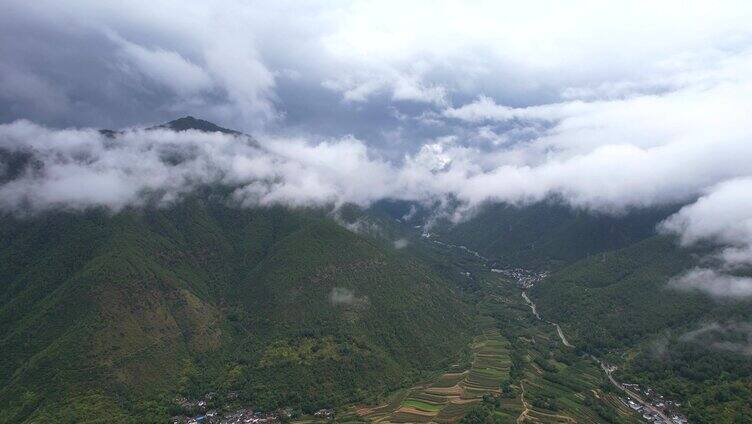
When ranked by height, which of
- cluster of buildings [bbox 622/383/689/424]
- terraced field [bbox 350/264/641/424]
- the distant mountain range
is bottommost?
cluster of buildings [bbox 622/383/689/424]

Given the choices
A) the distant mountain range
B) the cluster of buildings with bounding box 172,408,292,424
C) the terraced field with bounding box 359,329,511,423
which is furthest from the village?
the terraced field with bounding box 359,329,511,423

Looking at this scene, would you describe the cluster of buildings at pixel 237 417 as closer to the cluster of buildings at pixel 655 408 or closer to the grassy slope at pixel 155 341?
the grassy slope at pixel 155 341

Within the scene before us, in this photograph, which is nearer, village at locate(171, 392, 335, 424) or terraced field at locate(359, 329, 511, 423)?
village at locate(171, 392, 335, 424)

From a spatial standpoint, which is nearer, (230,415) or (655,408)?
(230,415)

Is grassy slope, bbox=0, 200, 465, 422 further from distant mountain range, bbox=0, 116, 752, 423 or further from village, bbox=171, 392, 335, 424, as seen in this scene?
village, bbox=171, 392, 335, 424

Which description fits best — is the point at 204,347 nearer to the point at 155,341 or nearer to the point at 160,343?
the point at 160,343

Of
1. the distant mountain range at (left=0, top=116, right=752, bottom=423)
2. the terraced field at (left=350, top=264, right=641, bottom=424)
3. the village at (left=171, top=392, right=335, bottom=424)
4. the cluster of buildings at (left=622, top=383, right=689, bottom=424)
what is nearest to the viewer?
the village at (left=171, top=392, right=335, bottom=424)

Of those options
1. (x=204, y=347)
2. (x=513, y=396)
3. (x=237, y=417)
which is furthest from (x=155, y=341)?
(x=513, y=396)

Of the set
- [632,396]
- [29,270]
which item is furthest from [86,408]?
[632,396]

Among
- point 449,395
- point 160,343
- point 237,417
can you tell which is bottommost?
point 449,395

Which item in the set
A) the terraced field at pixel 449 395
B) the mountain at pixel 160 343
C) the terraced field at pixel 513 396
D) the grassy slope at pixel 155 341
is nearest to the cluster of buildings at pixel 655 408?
the terraced field at pixel 513 396

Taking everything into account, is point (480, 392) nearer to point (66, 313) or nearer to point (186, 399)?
point (186, 399)

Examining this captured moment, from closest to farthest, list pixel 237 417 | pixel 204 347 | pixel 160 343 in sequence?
pixel 237 417 → pixel 160 343 → pixel 204 347
